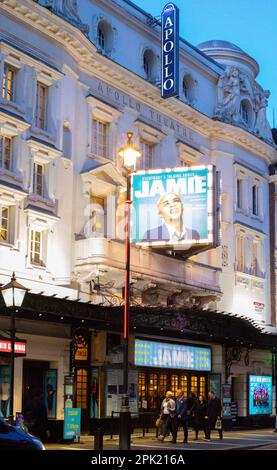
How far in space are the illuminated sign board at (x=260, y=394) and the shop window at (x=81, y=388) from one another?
12646 mm

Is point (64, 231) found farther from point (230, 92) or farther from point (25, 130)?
point (230, 92)

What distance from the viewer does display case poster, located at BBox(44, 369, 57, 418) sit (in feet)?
97.0

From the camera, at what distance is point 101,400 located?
3175 cm

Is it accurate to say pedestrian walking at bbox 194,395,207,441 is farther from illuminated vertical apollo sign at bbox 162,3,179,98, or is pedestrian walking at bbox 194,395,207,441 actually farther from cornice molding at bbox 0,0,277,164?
cornice molding at bbox 0,0,277,164

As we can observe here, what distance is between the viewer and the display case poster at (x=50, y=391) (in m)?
29.6

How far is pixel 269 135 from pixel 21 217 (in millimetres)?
22174

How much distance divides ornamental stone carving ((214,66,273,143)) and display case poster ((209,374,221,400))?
1285 cm

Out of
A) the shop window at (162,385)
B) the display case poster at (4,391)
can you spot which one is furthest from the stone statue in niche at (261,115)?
the display case poster at (4,391)

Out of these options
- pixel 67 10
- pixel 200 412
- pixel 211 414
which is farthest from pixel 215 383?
pixel 67 10

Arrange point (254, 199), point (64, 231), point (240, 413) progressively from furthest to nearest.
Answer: point (254, 199) < point (240, 413) < point (64, 231)

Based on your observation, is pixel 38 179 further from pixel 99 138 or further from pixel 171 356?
pixel 171 356

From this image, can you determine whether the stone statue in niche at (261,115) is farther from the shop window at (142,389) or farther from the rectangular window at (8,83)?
the rectangular window at (8,83)

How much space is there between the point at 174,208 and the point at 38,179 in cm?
624

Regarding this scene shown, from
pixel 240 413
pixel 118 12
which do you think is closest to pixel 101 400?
pixel 240 413
